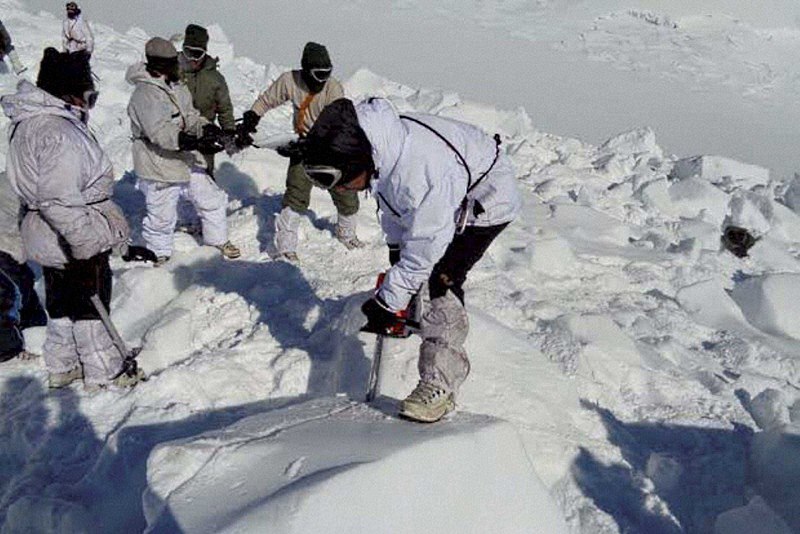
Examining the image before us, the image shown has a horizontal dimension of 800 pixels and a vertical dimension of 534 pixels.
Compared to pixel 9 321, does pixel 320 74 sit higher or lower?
higher

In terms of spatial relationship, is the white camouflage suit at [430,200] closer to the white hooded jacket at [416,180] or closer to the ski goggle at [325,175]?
the white hooded jacket at [416,180]

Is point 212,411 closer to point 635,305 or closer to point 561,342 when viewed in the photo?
point 561,342

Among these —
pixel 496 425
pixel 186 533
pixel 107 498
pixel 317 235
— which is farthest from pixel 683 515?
pixel 317 235

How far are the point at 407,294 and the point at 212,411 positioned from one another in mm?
1348

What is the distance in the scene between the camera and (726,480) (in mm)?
3256

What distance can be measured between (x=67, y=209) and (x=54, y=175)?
16 centimetres

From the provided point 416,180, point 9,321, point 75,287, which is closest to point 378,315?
point 416,180

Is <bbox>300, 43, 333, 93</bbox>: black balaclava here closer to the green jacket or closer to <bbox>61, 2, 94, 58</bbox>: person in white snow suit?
the green jacket

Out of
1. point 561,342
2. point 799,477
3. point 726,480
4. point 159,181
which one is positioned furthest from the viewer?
point 159,181

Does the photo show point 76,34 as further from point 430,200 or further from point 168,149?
point 430,200

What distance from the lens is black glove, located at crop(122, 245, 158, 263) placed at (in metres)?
4.54

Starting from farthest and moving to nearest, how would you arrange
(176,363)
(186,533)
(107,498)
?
1. (176,363)
2. (107,498)
3. (186,533)

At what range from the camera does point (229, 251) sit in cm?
486

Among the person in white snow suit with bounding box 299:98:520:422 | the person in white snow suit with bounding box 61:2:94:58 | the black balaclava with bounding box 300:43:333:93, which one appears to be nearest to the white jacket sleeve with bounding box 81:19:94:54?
the person in white snow suit with bounding box 61:2:94:58
